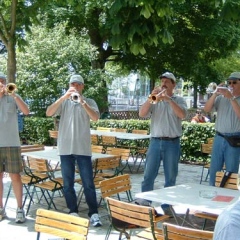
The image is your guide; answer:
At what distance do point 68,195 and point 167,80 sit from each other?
196cm

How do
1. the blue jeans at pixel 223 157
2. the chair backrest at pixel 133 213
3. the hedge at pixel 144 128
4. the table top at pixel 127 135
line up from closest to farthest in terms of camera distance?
1. the chair backrest at pixel 133 213
2. the blue jeans at pixel 223 157
3. the table top at pixel 127 135
4. the hedge at pixel 144 128

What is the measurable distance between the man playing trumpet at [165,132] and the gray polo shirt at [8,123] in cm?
166

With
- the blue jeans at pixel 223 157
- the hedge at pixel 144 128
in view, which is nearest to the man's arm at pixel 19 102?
the blue jeans at pixel 223 157

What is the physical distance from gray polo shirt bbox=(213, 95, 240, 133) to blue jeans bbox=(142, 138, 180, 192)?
0.64 meters

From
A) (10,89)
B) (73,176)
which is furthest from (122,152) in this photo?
(10,89)

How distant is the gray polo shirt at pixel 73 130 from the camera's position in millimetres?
5551

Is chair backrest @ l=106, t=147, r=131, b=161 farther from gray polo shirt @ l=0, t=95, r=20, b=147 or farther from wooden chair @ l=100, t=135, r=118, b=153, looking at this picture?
wooden chair @ l=100, t=135, r=118, b=153

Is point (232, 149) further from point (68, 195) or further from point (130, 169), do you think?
point (130, 169)

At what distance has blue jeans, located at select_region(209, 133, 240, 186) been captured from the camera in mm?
5734

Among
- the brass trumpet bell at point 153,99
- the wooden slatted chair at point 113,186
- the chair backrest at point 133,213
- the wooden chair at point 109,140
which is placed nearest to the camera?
the chair backrest at point 133,213

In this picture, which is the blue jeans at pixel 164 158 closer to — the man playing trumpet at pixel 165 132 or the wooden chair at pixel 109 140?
the man playing trumpet at pixel 165 132

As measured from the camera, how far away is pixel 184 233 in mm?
3164

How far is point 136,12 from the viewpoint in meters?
5.10

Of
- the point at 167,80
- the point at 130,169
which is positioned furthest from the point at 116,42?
the point at 130,169
